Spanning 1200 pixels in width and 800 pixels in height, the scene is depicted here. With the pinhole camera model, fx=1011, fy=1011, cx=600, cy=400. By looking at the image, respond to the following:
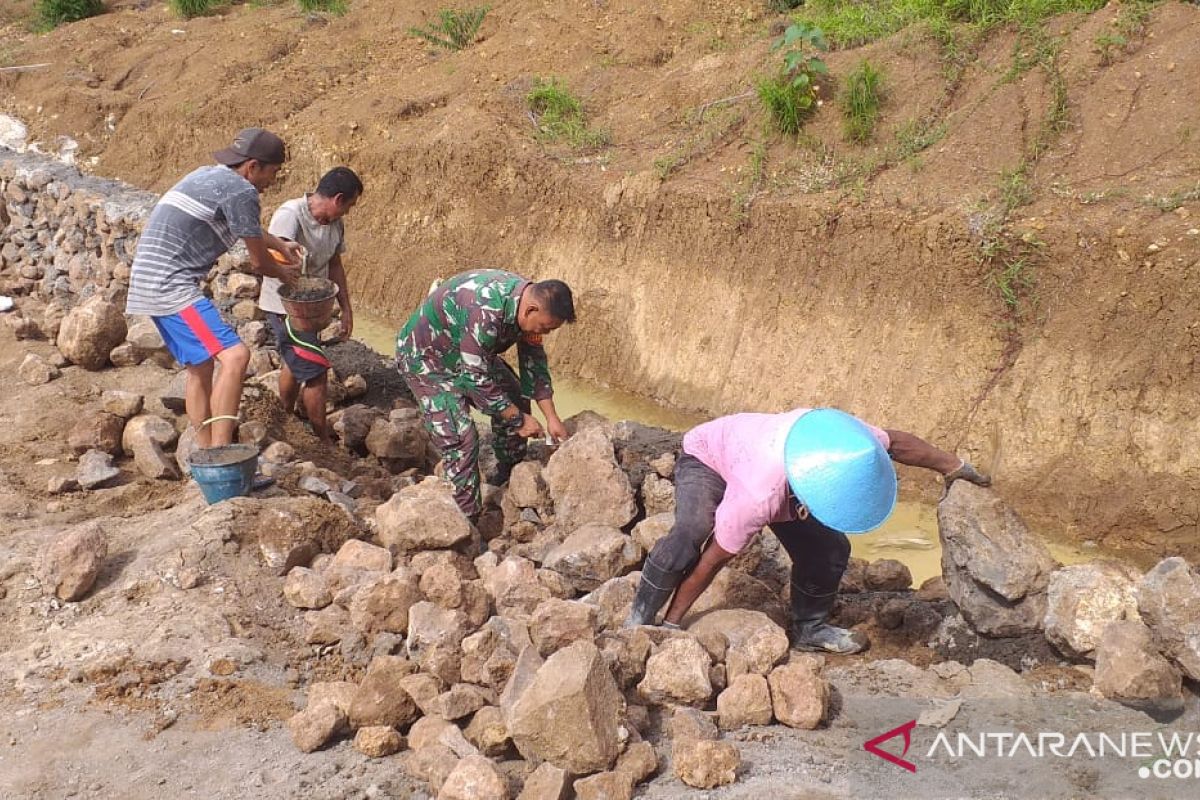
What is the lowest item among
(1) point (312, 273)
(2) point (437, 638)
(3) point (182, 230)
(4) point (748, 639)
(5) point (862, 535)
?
(5) point (862, 535)

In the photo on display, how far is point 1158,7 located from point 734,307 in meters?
3.91

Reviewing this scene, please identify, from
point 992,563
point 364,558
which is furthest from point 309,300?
point 992,563

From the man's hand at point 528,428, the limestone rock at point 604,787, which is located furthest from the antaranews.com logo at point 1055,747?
the man's hand at point 528,428

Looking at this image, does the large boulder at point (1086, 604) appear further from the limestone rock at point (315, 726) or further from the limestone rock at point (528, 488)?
the limestone rock at point (315, 726)

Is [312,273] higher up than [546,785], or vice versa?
[312,273]

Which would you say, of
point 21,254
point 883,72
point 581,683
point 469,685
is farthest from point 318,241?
point 21,254

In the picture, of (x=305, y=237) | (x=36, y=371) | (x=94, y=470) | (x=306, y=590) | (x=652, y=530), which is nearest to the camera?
(x=306, y=590)

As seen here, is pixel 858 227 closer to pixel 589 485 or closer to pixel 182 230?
pixel 589 485

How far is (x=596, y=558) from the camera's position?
432 centimetres

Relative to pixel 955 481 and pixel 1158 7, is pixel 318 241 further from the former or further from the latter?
pixel 1158 7

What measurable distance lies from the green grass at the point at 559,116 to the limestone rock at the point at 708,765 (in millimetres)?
7242

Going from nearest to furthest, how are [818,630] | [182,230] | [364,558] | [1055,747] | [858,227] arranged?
[1055,747] → [818,630] → [364,558] → [182,230] → [858,227]

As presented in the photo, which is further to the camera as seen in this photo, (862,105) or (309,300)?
(862,105)

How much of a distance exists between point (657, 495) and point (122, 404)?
3123mm
